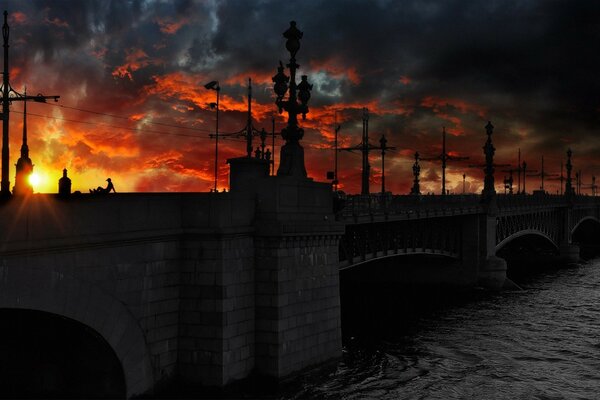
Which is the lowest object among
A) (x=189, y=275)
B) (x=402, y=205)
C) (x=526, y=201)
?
(x=189, y=275)

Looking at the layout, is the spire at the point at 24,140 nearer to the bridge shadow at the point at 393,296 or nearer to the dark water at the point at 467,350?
the dark water at the point at 467,350

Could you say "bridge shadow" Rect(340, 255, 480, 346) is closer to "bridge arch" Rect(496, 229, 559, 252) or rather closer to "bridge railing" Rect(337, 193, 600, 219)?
"bridge railing" Rect(337, 193, 600, 219)

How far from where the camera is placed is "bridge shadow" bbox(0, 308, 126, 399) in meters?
16.6

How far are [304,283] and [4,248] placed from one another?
427 inches

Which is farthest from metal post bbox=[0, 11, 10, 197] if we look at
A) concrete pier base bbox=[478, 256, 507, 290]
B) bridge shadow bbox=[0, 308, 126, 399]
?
concrete pier base bbox=[478, 256, 507, 290]

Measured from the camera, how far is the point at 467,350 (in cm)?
3019

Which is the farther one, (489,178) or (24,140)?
(489,178)

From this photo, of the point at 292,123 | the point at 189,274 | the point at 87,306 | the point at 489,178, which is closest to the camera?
the point at 87,306

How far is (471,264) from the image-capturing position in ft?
174

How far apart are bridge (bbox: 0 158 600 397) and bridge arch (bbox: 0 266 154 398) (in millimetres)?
26

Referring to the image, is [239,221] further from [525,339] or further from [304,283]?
[525,339]

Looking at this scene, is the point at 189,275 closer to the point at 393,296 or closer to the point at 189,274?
the point at 189,274

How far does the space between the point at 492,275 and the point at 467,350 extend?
23.7 m

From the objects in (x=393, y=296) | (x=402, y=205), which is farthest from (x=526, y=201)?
(x=402, y=205)
